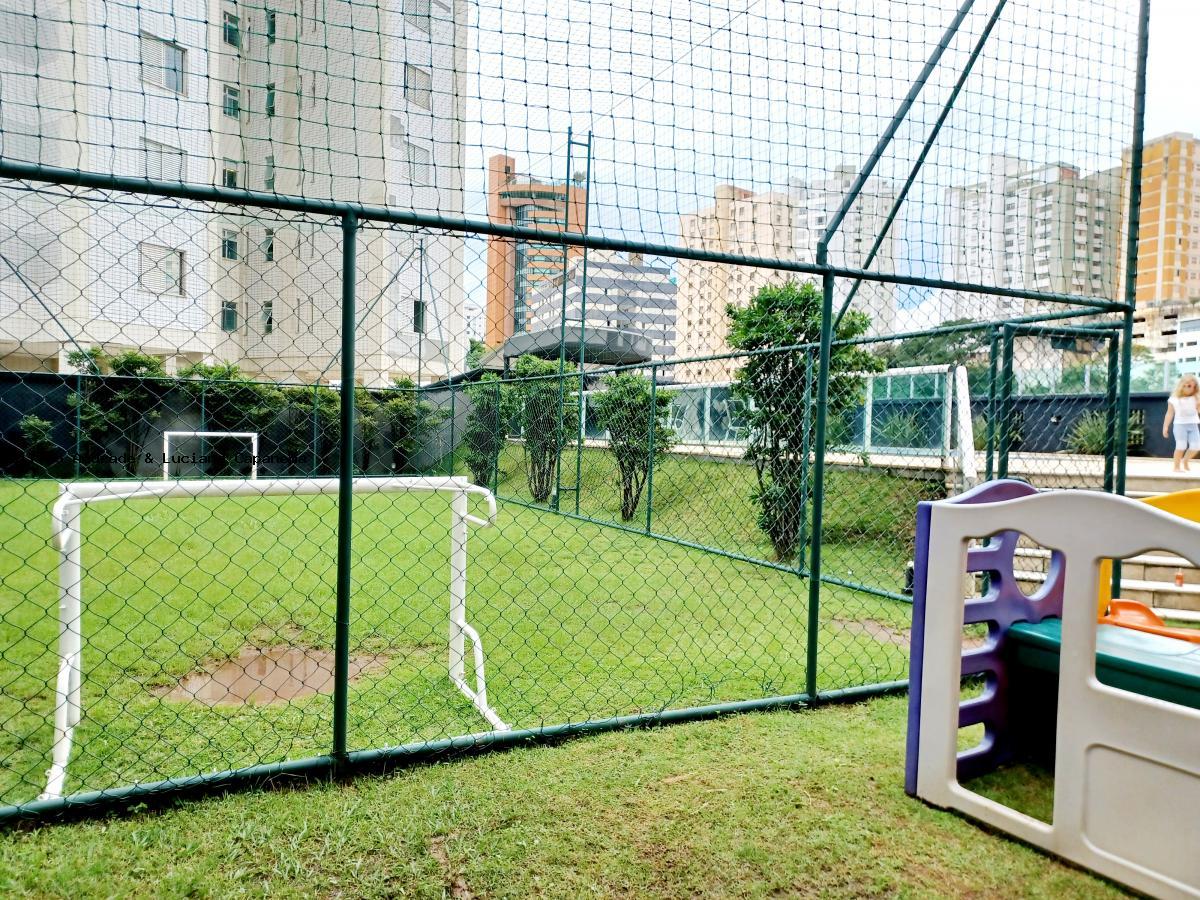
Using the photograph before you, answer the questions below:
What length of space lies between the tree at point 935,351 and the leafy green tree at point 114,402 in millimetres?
8657

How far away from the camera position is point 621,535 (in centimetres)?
720

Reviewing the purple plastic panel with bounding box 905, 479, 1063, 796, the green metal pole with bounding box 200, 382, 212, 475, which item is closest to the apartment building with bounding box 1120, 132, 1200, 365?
the purple plastic panel with bounding box 905, 479, 1063, 796

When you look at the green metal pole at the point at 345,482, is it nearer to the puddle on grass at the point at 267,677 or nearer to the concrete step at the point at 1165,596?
the puddle on grass at the point at 267,677

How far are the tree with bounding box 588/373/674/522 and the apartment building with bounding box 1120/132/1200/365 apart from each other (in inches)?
164

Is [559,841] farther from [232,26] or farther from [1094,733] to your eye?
[232,26]

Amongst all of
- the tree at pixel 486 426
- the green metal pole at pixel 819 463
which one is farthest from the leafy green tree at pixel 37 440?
the green metal pole at pixel 819 463

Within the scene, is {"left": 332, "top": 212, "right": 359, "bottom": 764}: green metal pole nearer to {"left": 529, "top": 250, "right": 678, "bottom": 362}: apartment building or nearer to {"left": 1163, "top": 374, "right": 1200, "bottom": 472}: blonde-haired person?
{"left": 529, "top": 250, "right": 678, "bottom": 362}: apartment building

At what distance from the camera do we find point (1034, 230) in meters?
3.62

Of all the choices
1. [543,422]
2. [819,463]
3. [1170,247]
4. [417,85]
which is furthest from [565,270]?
[1170,247]

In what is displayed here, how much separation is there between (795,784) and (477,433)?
852 cm

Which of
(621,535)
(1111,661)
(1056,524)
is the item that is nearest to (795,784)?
(1111,661)

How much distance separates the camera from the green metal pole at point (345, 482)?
6.61 ft

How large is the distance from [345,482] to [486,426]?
26.3 ft

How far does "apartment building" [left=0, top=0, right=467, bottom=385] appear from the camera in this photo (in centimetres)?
212
